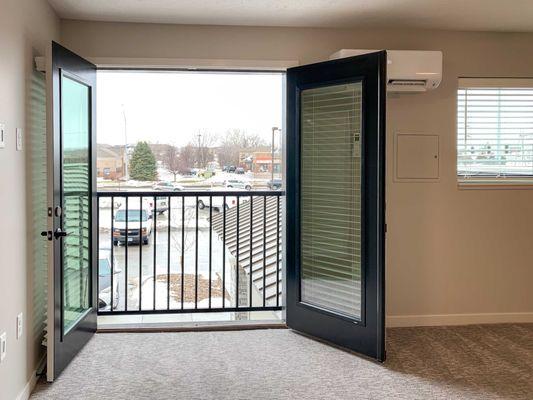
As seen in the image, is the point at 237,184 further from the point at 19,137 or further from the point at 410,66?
the point at 19,137

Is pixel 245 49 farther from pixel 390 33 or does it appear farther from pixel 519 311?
pixel 519 311

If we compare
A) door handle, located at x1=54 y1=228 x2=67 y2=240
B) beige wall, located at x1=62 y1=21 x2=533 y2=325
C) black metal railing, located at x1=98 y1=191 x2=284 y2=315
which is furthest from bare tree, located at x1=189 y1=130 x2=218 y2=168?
door handle, located at x1=54 y1=228 x2=67 y2=240

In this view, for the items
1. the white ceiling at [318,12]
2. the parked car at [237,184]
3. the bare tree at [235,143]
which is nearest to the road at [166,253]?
the parked car at [237,184]

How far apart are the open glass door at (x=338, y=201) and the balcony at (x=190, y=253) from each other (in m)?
0.43

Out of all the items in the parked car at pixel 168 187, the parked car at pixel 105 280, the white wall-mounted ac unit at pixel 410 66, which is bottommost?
the parked car at pixel 105 280

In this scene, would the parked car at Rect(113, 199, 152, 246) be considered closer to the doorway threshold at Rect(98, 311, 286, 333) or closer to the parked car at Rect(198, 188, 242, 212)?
the parked car at Rect(198, 188, 242, 212)

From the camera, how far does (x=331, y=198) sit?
3.62 meters

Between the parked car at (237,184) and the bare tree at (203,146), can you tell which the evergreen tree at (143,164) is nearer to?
the bare tree at (203,146)

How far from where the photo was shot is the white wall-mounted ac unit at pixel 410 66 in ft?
11.9

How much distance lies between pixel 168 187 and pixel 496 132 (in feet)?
8.37

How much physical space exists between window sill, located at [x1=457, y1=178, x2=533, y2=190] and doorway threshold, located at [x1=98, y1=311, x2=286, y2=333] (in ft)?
5.65

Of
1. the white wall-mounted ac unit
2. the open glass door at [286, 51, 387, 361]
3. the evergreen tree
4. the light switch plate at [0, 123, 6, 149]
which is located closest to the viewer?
the light switch plate at [0, 123, 6, 149]

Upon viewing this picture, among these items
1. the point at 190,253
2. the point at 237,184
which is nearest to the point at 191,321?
the point at 190,253

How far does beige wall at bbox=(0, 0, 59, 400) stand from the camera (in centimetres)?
243
